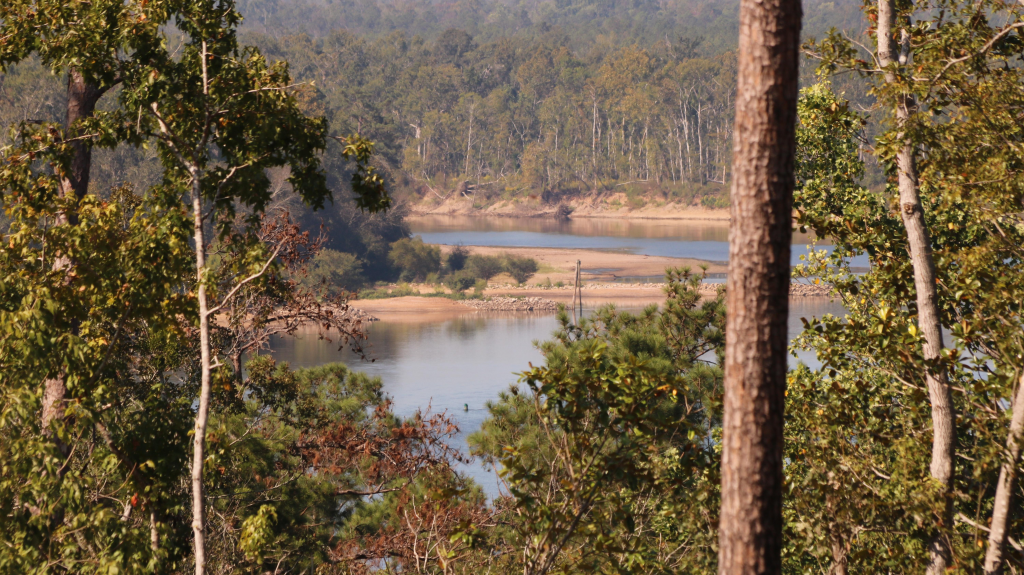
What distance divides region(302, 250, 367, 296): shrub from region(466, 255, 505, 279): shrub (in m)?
5.26

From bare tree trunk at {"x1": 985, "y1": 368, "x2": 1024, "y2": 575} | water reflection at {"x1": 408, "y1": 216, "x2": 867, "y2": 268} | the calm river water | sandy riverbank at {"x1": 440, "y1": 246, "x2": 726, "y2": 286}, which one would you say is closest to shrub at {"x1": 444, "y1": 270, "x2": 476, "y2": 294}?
sandy riverbank at {"x1": 440, "y1": 246, "x2": 726, "y2": 286}

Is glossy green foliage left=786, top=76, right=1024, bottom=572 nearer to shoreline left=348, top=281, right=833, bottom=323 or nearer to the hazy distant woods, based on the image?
shoreline left=348, top=281, right=833, bottom=323

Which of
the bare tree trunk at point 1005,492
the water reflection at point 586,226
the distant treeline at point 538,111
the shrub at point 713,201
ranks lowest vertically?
the water reflection at point 586,226

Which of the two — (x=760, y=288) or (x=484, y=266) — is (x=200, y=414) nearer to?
(x=760, y=288)

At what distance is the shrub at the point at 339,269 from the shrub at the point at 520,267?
7035 millimetres

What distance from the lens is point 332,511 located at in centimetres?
1266

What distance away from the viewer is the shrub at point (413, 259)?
48.0m

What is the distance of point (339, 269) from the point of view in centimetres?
4425

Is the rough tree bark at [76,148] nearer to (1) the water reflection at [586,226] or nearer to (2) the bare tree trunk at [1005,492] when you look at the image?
(2) the bare tree trunk at [1005,492]

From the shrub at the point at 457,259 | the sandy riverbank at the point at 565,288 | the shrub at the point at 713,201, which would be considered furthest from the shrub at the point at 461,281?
the shrub at the point at 713,201

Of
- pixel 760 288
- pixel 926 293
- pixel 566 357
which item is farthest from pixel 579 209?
pixel 760 288

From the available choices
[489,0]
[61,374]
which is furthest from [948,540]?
[489,0]

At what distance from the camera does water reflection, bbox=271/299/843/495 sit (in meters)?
24.6

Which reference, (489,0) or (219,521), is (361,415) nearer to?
(219,521)
